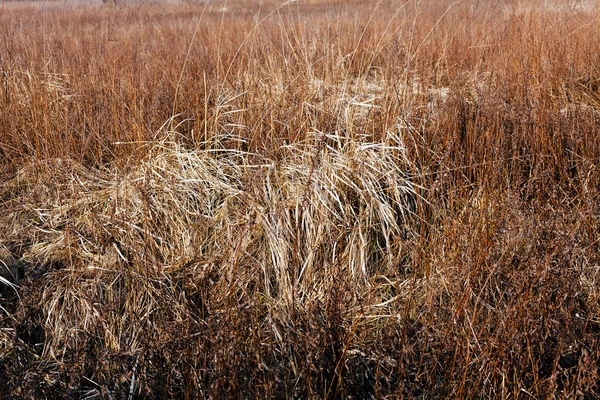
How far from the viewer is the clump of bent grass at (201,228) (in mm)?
1942

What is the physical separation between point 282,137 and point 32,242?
4.27 feet

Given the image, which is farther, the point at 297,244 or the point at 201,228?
the point at 201,228

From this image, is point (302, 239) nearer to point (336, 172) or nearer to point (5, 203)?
point (336, 172)

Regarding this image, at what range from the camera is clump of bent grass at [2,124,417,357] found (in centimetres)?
194

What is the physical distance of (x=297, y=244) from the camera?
188 cm

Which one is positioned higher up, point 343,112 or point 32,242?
point 343,112

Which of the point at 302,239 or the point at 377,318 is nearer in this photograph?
the point at 377,318

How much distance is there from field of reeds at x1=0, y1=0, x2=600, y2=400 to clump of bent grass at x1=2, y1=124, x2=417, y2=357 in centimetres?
1

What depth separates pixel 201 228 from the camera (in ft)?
7.55

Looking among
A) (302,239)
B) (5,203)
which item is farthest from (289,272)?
(5,203)

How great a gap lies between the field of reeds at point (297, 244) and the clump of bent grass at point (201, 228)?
0.05 feet

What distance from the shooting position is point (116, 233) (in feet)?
7.10

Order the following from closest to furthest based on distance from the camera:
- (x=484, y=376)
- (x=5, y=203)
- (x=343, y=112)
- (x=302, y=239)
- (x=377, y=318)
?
(x=484, y=376), (x=377, y=318), (x=302, y=239), (x=5, y=203), (x=343, y=112)

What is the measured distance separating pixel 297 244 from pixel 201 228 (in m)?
0.59
